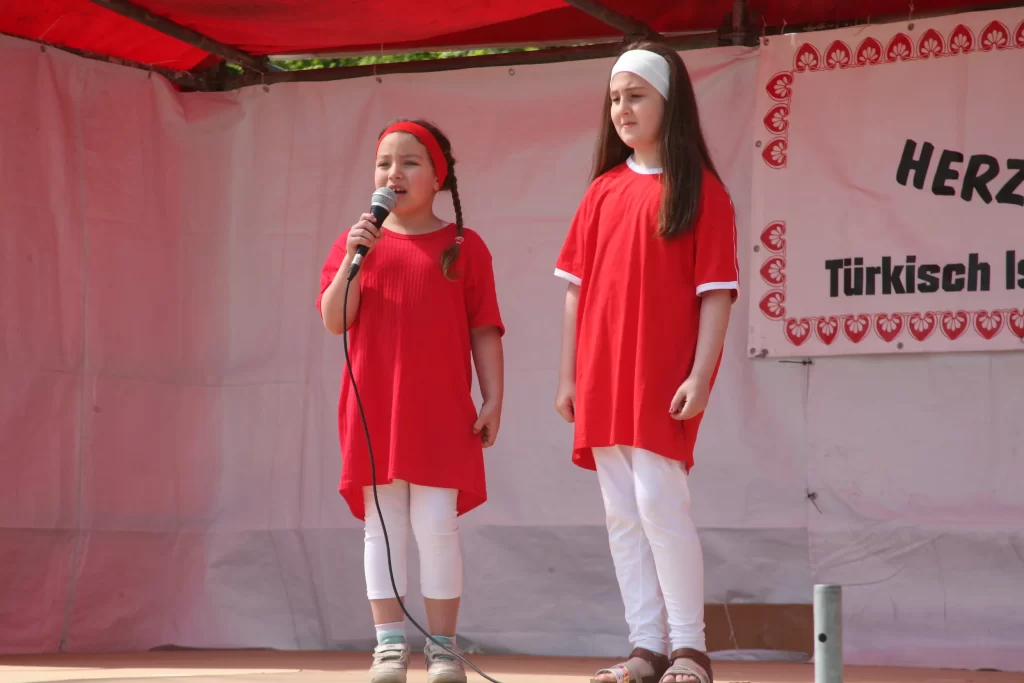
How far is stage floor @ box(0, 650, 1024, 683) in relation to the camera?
317 cm

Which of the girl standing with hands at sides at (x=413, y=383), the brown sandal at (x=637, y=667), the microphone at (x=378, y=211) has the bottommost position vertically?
the brown sandal at (x=637, y=667)

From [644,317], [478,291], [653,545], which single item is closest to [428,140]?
[478,291]

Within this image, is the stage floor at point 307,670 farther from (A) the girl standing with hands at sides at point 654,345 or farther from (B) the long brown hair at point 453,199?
→ (B) the long brown hair at point 453,199

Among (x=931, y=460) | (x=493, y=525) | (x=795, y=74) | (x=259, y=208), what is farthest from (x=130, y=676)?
(x=795, y=74)

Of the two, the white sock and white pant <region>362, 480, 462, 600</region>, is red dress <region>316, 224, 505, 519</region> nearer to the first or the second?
white pant <region>362, 480, 462, 600</region>

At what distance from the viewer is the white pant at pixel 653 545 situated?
267 centimetres

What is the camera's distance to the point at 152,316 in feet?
15.4

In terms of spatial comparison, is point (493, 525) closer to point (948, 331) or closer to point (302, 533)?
point (302, 533)

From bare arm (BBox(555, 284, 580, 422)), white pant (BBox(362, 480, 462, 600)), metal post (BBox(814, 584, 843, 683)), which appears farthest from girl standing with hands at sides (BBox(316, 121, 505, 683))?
metal post (BBox(814, 584, 843, 683))

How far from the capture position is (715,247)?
2.75 metres

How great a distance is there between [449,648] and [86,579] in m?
2.04

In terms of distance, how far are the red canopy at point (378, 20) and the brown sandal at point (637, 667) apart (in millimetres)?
2262

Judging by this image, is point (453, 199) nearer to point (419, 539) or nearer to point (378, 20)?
point (419, 539)

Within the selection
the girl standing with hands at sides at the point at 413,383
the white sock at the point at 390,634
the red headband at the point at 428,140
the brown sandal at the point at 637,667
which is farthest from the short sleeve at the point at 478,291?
the brown sandal at the point at 637,667
